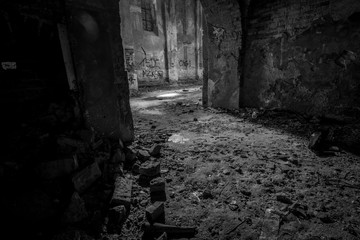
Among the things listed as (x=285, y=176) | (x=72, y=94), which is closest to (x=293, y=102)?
(x=285, y=176)

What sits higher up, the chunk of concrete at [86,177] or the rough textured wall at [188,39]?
the rough textured wall at [188,39]

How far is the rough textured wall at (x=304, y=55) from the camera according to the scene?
315cm

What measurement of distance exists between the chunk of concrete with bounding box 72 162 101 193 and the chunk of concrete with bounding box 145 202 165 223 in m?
0.59

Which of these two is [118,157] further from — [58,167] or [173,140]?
[173,140]

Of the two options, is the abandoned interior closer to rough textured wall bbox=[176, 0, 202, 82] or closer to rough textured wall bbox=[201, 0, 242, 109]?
rough textured wall bbox=[201, 0, 242, 109]

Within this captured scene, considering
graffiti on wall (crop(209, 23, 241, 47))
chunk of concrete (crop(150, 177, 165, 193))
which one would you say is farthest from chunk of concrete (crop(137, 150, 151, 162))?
graffiti on wall (crop(209, 23, 241, 47))

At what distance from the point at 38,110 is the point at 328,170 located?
3097 mm

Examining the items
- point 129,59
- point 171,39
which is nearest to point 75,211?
point 129,59

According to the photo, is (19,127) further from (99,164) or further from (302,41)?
(302,41)

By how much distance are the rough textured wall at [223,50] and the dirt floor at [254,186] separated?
174 centimetres

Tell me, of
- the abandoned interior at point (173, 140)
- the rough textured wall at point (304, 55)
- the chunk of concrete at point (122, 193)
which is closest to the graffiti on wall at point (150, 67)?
the abandoned interior at point (173, 140)

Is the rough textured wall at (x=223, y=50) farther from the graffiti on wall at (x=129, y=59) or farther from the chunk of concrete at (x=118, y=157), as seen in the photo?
the graffiti on wall at (x=129, y=59)

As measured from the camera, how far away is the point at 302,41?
3.67 meters

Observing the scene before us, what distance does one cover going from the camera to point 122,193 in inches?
69.6
